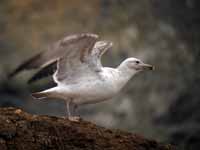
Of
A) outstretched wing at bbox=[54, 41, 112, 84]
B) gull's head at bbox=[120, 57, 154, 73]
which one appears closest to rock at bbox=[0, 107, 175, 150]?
outstretched wing at bbox=[54, 41, 112, 84]

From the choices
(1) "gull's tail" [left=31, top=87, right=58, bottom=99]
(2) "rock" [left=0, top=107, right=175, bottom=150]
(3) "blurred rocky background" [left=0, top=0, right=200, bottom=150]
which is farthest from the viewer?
(3) "blurred rocky background" [left=0, top=0, right=200, bottom=150]

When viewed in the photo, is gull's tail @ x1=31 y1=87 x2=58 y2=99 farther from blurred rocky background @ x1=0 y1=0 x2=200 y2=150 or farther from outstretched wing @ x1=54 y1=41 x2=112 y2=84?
blurred rocky background @ x1=0 y1=0 x2=200 y2=150

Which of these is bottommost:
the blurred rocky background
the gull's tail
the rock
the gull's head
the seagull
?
the rock

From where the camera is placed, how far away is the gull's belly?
1457 cm

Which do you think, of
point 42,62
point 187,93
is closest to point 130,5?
point 187,93

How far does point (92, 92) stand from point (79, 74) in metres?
0.49

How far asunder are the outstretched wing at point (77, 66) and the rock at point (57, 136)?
2015 mm

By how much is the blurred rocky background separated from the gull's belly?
32.7 feet

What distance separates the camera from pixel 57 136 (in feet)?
40.5

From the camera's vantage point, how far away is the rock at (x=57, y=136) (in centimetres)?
1212

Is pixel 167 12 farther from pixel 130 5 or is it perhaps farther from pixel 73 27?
pixel 73 27

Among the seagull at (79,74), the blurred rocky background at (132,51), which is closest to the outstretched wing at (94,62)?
the seagull at (79,74)

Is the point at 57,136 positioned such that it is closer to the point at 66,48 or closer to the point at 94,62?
the point at 66,48

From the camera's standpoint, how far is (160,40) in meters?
32.4
